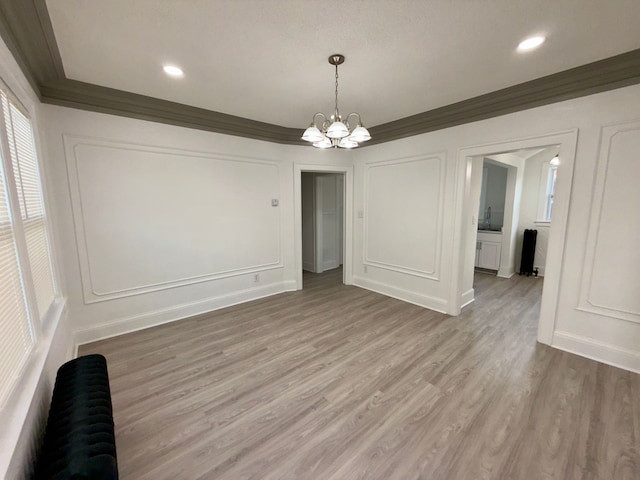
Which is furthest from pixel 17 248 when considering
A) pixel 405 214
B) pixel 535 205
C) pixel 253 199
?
pixel 535 205

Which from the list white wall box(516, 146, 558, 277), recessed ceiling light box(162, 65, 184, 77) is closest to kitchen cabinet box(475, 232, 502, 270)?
white wall box(516, 146, 558, 277)

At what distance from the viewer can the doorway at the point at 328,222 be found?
448 centimetres

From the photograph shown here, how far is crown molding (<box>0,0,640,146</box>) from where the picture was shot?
5.52ft

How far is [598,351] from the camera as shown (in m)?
2.52

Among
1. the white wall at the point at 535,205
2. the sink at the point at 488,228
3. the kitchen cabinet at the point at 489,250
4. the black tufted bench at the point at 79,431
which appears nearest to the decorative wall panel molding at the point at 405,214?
the kitchen cabinet at the point at 489,250

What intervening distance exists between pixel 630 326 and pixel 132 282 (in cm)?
505

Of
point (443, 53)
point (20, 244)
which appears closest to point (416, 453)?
point (20, 244)

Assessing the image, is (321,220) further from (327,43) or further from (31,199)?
(31,199)

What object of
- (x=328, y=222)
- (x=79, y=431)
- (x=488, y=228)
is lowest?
(x=79, y=431)

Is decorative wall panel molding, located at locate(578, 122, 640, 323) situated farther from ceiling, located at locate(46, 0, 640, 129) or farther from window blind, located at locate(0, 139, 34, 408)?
window blind, located at locate(0, 139, 34, 408)

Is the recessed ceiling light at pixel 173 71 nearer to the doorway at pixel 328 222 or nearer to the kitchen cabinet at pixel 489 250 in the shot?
the doorway at pixel 328 222

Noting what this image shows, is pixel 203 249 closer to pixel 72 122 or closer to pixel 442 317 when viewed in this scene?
pixel 72 122

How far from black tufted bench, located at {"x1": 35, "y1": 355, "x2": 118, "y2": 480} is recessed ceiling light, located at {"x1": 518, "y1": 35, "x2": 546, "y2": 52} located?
341 centimetres

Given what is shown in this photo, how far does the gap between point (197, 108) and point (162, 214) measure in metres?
1.35
